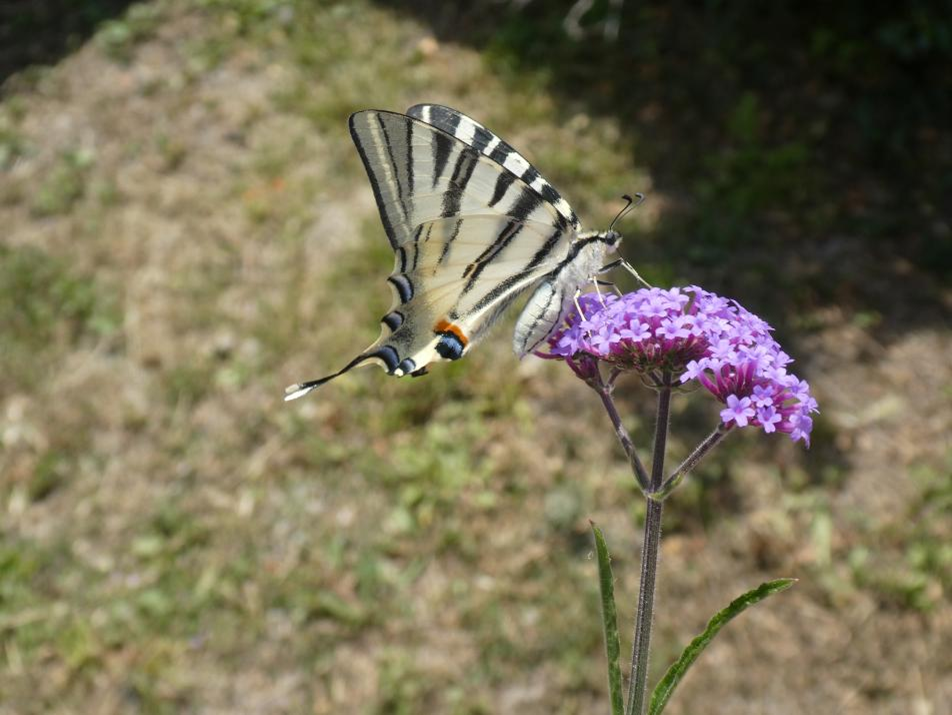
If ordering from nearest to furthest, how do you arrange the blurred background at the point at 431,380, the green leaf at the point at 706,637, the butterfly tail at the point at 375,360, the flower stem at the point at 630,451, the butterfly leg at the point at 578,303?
the green leaf at the point at 706,637, the flower stem at the point at 630,451, the butterfly leg at the point at 578,303, the butterfly tail at the point at 375,360, the blurred background at the point at 431,380

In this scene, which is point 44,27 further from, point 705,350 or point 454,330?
point 705,350

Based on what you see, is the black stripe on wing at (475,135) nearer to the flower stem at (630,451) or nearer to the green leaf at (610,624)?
the flower stem at (630,451)

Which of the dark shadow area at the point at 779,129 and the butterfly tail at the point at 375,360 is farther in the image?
the dark shadow area at the point at 779,129

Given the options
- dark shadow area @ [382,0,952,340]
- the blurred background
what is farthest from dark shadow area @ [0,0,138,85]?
dark shadow area @ [382,0,952,340]

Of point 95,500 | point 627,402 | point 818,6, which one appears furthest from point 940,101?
point 95,500

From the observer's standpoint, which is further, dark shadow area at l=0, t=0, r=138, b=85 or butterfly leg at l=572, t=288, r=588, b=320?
dark shadow area at l=0, t=0, r=138, b=85

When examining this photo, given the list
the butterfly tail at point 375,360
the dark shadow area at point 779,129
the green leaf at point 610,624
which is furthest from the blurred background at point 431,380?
the green leaf at point 610,624

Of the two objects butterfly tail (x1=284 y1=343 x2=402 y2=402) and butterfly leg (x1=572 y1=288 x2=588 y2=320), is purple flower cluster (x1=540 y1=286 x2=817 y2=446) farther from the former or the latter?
butterfly tail (x1=284 y1=343 x2=402 y2=402)
